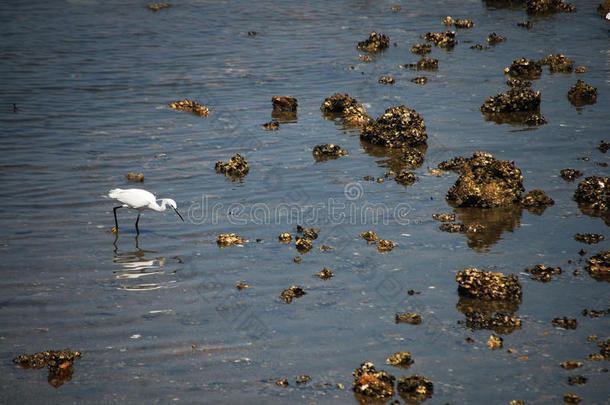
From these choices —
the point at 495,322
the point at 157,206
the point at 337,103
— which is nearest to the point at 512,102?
the point at 337,103

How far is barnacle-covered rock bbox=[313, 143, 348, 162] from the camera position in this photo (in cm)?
1538

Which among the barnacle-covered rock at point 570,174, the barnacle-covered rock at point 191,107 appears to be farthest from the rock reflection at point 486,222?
the barnacle-covered rock at point 191,107

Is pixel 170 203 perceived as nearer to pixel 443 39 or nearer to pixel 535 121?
pixel 535 121

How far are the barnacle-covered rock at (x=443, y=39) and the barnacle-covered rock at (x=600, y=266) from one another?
1777cm

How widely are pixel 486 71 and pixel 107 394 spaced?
62.2 feet

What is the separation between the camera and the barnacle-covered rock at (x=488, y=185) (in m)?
12.6

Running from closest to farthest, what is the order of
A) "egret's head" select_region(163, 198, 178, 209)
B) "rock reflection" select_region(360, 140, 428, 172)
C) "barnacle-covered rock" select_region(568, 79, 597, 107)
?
"egret's head" select_region(163, 198, 178, 209) < "rock reflection" select_region(360, 140, 428, 172) < "barnacle-covered rock" select_region(568, 79, 597, 107)

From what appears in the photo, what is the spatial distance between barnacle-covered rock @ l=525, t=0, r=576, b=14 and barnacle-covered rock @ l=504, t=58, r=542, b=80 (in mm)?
12988

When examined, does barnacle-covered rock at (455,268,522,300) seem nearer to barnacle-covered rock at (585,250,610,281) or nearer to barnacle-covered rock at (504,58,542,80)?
barnacle-covered rock at (585,250,610,281)

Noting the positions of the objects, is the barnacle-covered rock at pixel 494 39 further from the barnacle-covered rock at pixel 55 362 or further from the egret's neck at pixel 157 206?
the barnacle-covered rock at pixel 55 362

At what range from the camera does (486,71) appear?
22547 millimetres

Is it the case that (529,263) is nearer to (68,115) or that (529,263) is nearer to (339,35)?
(68,115)

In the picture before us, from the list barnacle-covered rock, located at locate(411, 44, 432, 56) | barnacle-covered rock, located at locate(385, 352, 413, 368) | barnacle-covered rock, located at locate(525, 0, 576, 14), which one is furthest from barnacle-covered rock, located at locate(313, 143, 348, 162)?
barnacle-covered rock, located at locate(525, 0, 576, 14)

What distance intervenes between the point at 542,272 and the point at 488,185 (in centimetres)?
306
